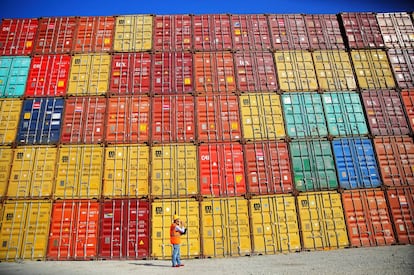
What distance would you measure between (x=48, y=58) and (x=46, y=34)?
1.59m

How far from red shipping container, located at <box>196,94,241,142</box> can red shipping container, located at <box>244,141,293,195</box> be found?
42.3 inches

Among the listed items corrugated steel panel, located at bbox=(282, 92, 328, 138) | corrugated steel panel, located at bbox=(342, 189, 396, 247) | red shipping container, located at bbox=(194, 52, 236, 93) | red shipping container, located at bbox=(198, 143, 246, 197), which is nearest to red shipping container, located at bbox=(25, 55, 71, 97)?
red shipping container, located at bbox=(194, 52, 236, 93)

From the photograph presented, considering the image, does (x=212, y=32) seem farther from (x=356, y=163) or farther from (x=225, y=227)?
(x=225, y=227)

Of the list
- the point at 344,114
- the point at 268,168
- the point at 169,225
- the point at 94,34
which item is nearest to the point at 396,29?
the point at 344,114

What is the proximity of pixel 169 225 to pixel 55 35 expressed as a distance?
11547mm

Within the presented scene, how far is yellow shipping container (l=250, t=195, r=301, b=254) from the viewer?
12.2 metres

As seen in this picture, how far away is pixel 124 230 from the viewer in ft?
40.2

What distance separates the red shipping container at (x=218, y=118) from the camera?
13789mm

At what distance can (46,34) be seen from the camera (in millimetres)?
15906

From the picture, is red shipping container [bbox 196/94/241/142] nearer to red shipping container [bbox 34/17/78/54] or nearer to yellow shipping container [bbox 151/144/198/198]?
yellow shipping container [bbox 151/144/198/198]

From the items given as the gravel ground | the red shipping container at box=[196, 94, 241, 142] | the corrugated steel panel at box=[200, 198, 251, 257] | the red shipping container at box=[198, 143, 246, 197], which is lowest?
the gravel ground

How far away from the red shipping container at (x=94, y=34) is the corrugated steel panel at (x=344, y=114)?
11453mm

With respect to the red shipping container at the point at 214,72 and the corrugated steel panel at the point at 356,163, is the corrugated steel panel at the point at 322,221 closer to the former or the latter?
the corrugated steel panel at the point at 356,163

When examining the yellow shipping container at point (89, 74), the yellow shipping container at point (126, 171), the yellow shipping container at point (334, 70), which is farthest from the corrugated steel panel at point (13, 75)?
the yellow shipping container at point (334, 70)
